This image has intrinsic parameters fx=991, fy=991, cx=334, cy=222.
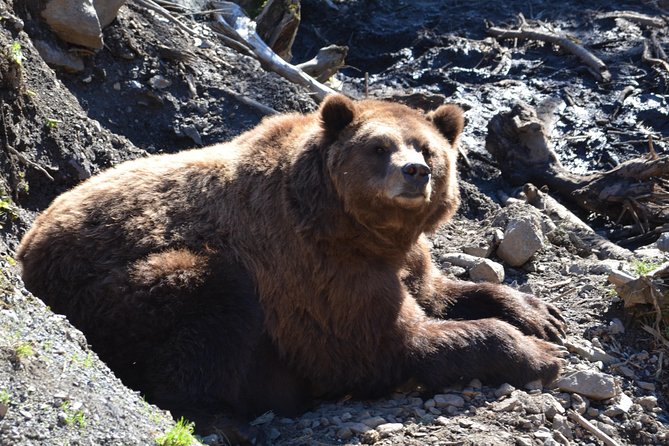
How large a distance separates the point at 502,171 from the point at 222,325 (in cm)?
561

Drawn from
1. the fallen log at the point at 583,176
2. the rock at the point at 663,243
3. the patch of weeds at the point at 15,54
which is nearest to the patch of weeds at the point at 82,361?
the patch of weeds at the point at 15,54

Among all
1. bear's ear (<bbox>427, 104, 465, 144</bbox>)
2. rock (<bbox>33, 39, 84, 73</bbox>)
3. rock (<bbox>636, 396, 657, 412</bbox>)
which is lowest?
rock (<bbox>636, 396, 657, 412</bbox>)

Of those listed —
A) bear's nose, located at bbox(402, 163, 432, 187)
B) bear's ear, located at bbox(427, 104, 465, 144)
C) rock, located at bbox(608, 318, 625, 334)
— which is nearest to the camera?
bear's nose, located at bbox(402, 163, 432, 187)

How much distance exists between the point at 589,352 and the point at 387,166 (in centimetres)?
212

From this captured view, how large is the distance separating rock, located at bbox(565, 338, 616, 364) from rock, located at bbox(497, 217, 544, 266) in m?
1.35

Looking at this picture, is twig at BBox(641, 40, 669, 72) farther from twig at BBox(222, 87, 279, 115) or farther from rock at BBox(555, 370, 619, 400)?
rock at BBox(555, 370, 619, 400)

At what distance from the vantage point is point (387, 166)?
20.9ft

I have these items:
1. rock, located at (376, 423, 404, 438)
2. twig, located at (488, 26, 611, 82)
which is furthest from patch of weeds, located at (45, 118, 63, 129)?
twig, located at (488, 26, 611, 82)

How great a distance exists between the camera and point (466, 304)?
748cm

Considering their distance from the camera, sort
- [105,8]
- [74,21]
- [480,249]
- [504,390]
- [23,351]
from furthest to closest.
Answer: [105,8], [74,21], [480,249], [504,390], [23,351]

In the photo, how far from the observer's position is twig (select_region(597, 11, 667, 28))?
47.6 feet

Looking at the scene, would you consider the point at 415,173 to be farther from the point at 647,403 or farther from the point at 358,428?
the point at 647,403

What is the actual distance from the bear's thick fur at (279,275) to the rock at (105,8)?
2.91 meters

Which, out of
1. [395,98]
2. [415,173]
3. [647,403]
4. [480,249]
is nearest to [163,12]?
[395,98]
